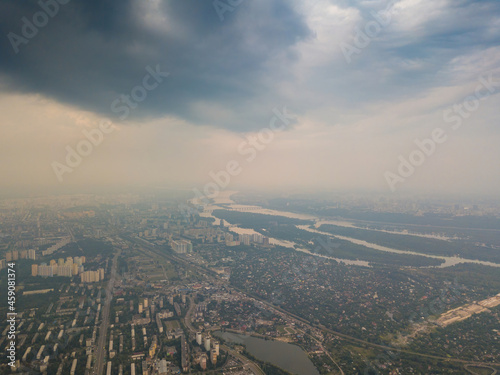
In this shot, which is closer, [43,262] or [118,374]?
[118,374]

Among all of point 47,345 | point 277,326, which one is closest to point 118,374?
point 47,345

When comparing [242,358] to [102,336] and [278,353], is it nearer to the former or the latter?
[278,353]

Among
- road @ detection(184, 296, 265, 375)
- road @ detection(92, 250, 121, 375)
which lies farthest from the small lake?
road @ detection(92, 250, 121, 375)

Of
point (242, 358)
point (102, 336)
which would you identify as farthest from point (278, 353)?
point (102, 336)

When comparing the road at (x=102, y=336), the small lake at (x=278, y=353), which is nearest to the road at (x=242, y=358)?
the small lake at (x=278, y=353)

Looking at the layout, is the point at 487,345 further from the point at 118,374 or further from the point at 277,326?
the point at 118,374

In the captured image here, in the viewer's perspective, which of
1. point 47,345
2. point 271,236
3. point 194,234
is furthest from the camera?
point 271,236

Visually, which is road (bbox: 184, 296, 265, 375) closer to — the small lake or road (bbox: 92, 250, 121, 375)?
the small lake

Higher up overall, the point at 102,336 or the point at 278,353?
the point at 102,336

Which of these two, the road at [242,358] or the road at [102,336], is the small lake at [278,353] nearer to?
the road at [242,358]
